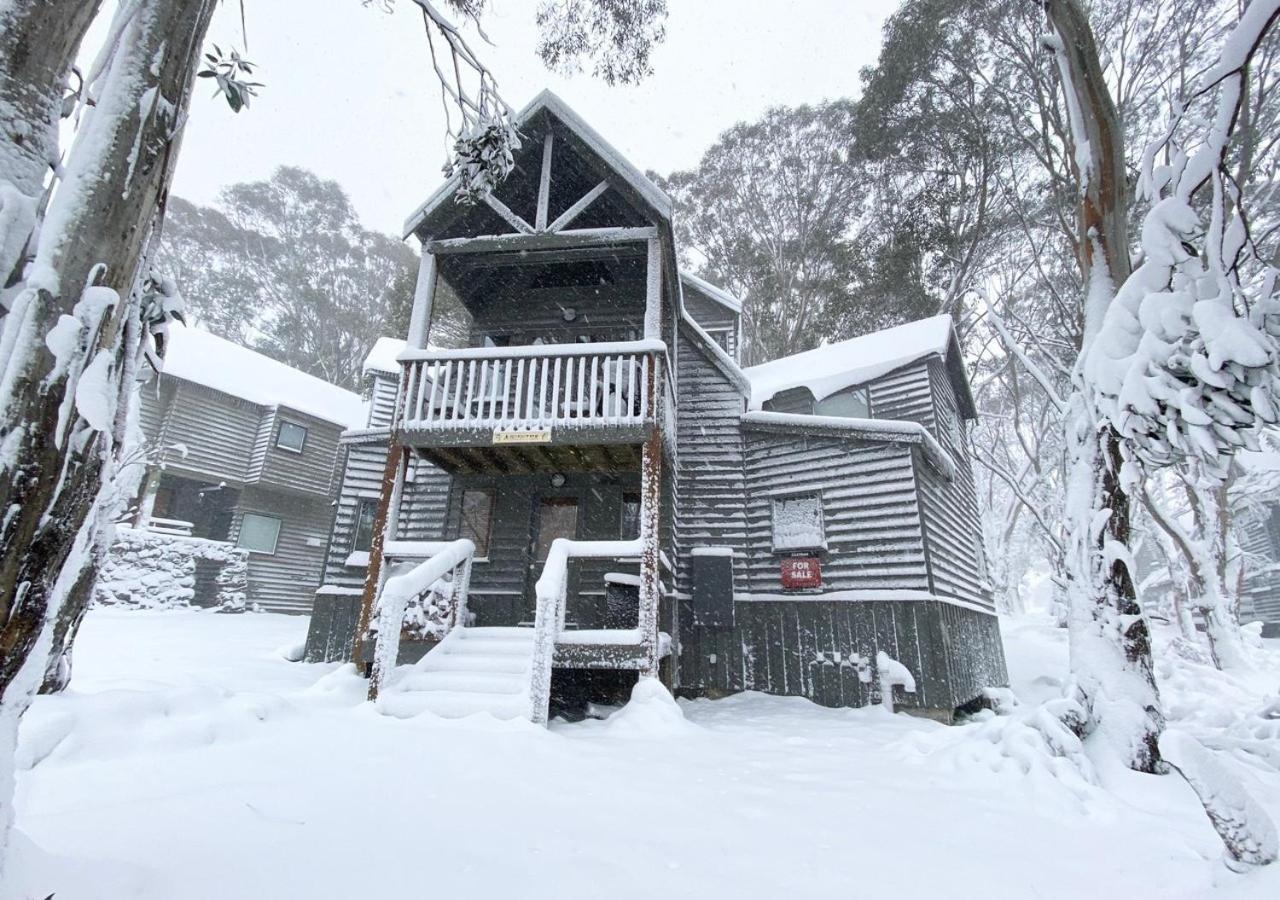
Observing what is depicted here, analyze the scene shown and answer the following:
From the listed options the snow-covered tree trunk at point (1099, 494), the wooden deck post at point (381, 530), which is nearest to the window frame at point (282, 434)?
the wooden deck post at point (381, 530)

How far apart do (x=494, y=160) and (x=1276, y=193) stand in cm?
1623

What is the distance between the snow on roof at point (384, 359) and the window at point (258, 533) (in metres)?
9.95

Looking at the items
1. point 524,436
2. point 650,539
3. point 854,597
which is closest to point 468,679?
point 650,539

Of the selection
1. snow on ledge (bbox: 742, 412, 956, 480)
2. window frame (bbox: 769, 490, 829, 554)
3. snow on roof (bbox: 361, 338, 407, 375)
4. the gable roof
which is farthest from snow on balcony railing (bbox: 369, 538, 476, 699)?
snow on roof (bbox: 361, 338, 407, 375)

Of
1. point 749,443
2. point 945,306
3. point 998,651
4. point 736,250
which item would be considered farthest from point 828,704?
point 736,250

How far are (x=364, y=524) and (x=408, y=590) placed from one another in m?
6.07

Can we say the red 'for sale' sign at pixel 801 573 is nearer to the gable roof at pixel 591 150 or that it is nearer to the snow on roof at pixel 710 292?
the gable roof at pixel 591 150

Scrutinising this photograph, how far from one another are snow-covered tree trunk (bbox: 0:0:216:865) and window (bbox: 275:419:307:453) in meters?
23.3

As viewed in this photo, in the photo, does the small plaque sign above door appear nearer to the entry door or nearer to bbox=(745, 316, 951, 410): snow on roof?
the entry door

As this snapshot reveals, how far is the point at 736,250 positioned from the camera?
74.1ft

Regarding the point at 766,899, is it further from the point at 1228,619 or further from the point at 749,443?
the point at 1228,619

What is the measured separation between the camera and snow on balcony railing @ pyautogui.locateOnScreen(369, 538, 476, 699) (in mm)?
6040

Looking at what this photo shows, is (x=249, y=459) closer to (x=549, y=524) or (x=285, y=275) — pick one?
(x=285, y=275)

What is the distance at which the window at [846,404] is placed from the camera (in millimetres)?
13609
